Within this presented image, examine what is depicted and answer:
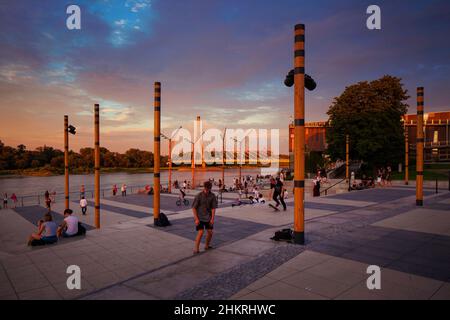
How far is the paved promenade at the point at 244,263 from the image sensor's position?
463cm

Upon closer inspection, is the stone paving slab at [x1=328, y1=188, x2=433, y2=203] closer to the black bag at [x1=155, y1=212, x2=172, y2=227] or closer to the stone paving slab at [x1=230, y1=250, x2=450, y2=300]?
the black bag at [x1=155, y1=212, x2=172, y2=227]

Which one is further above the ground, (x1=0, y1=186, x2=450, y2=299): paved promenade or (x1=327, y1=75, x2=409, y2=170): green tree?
(x1=327, y1=75, x2=409, y2=170): green tree

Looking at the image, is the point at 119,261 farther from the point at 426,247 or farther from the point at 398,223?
the point at 398,223

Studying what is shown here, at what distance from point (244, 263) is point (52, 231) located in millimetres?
5635

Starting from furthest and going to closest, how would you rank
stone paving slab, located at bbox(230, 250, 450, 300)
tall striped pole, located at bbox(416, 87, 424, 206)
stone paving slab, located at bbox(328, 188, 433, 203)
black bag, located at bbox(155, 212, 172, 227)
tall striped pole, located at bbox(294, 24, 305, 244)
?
stone paving slab, located at bbox(328, 188, 433, 203), tall striped pole, located at bbox(416, 87, 424, 206), black bag, located at bbox(155, 212, 172, 227), tall striped pole, located at bbox(294, 24, 305, 244), stone paving slab, located at bbox(230, 250, 450, 300)

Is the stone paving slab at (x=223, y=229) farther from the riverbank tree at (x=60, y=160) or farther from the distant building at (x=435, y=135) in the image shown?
the riverbank tree at (x=60, y=160)

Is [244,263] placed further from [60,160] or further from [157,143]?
[60,160]

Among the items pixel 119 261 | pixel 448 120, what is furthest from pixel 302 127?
pixel 448 120

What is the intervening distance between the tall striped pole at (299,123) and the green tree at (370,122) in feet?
108

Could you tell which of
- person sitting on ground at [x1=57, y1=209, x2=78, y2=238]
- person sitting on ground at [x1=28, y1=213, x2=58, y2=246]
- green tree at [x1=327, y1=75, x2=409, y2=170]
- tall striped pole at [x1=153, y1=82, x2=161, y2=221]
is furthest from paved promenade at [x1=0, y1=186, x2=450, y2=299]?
green tree at [x1=327, y1=75, x2=409, y2=170]

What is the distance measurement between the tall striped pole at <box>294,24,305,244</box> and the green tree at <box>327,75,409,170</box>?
32780mm

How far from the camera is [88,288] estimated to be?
4.93 meters

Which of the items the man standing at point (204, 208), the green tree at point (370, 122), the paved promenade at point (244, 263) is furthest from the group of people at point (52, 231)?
the green tree at point (370, 122)

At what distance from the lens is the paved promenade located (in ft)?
15.2
